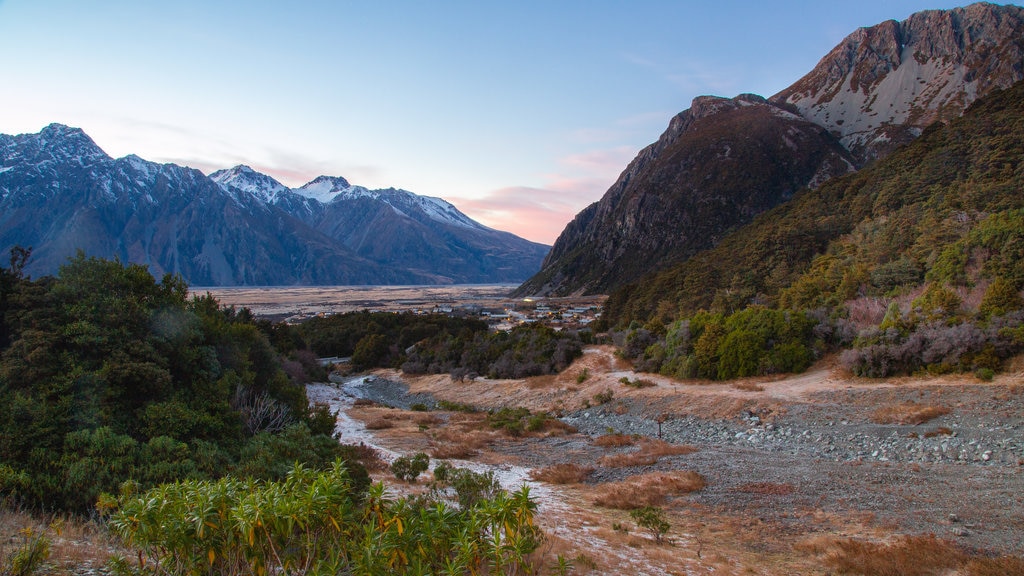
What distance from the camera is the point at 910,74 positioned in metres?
108

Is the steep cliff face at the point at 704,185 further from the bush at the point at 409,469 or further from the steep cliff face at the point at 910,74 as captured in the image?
the bush at the point at 409,469

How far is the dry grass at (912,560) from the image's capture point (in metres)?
6.41

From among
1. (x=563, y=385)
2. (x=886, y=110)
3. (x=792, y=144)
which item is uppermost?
(x=886, y=110)

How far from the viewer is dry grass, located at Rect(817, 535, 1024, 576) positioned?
6.41 meters

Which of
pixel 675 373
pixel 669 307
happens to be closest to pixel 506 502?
pixel 675 373

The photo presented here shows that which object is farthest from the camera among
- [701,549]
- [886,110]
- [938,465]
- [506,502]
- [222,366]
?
[886,110]

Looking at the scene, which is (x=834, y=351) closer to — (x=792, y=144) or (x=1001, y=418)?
(x=1001, y=418)

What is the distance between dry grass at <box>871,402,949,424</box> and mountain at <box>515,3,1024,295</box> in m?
80.7

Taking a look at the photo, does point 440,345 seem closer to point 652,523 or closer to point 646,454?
point 646,454

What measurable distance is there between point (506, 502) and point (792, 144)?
121 meters

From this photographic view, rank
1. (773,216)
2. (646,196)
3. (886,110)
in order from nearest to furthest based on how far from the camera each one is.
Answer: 1. (773,216)
2. (886,110)
3. (646,196)

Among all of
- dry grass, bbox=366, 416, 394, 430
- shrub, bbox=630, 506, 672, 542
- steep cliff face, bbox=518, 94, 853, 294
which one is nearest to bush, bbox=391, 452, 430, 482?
shrub, bbox=630, 506, 672, 542

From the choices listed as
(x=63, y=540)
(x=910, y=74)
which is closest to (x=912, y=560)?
(x=63, y=540)

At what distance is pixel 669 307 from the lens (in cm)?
3925
